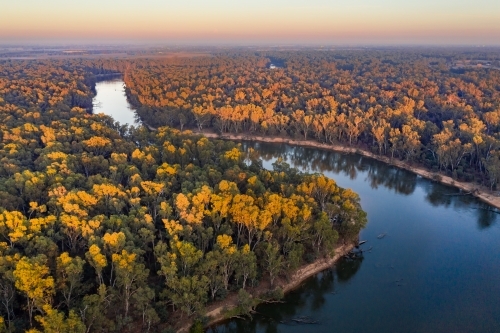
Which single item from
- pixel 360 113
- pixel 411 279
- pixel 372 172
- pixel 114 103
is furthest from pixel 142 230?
pixel 114 103

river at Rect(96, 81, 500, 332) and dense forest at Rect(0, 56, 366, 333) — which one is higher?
dense forest at Rect(0, 56, 366, 333)

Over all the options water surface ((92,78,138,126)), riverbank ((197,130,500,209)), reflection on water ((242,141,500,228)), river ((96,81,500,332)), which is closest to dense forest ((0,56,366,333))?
river ((96,81,500,332))

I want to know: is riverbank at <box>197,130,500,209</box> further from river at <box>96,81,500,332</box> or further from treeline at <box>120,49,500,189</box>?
river at <box>96,81,500,332</box>

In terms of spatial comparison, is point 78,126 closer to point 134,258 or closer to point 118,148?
point 118,148

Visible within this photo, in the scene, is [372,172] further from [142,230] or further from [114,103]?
[114,103]

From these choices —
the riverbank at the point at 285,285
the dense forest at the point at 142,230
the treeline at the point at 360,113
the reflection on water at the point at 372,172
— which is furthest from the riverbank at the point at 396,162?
the riverbank at the point at 285,285

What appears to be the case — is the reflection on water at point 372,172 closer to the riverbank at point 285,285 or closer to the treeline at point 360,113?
the treeline at point 360,113
